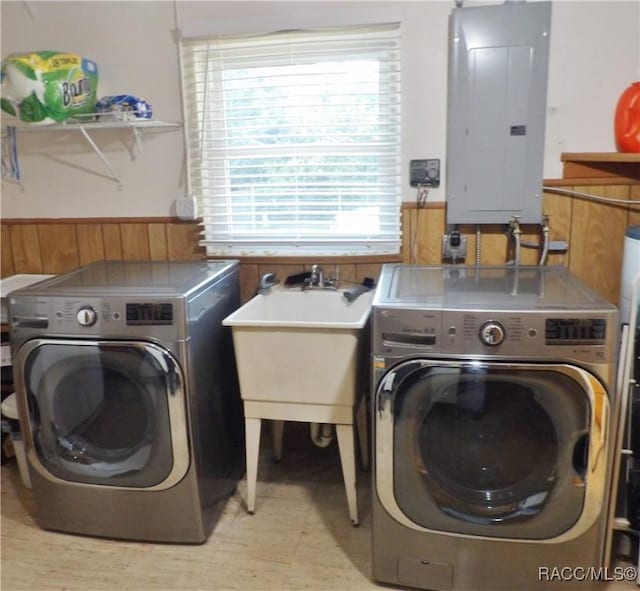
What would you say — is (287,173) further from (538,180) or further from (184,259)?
(538,180)

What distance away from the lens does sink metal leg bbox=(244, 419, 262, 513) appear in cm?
203

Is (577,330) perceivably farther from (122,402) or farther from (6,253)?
(6,253)

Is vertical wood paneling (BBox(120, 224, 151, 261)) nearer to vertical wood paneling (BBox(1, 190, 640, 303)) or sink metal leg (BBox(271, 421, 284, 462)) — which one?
vertical wood paneling (BBox(1, 190, 640, 303))

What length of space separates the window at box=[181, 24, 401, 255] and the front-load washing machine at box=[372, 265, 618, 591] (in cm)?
71

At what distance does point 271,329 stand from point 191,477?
0.56 m

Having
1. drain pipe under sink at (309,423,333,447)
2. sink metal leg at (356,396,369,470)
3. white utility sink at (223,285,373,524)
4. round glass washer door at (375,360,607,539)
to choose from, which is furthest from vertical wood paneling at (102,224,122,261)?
round glass washer door at (375,360,607,539)

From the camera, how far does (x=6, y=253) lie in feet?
8.89

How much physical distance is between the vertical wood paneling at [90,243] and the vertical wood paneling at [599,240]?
2.03m

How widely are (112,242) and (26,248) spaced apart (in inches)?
17.8

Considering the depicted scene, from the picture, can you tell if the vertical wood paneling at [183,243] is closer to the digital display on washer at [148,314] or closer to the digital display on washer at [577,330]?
the digital display on washer at [148,314]

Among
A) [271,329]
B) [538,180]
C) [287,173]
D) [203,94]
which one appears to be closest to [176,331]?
[271,329]

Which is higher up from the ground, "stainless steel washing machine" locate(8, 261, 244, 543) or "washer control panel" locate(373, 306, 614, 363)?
"washer control panel" locate(373, 306, 614, 363)

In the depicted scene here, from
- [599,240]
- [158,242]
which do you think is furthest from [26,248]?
[599,240]

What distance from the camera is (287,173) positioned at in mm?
2357
